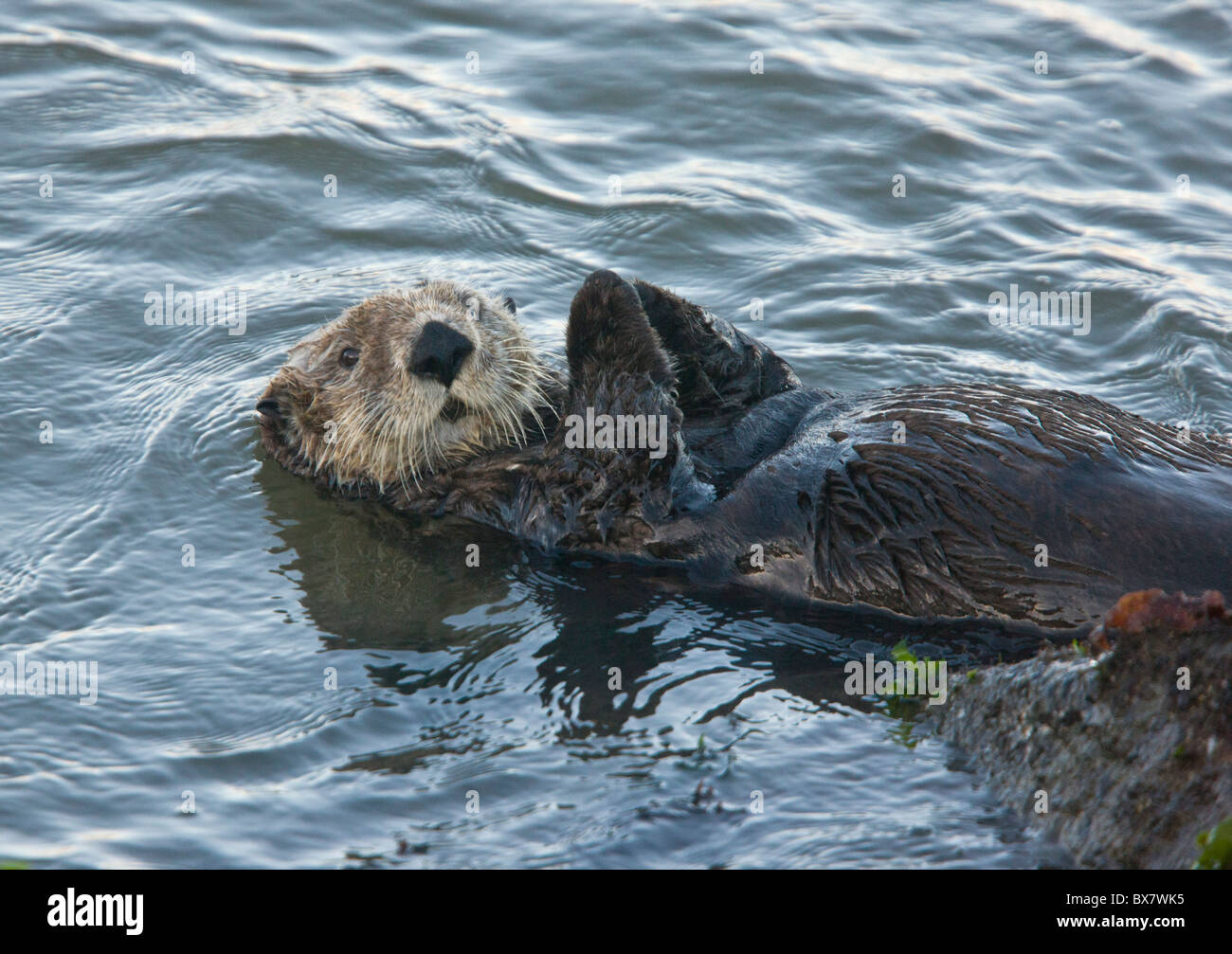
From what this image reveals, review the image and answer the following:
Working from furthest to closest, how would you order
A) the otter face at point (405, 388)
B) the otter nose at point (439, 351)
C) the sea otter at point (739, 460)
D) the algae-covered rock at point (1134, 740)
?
the otter face at point (405, 388) < the otter nose at point (439, 351) < the sea otter at point (739, 460) < the algae-covered rock at point (1134, 740)

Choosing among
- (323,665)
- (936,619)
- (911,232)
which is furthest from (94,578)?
(911,232)

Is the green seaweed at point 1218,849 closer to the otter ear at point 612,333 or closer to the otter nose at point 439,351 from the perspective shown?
the otter ear at point 612,333

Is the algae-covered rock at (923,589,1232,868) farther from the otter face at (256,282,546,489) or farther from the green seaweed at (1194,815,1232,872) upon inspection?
the otter face at (256,282,546,489)

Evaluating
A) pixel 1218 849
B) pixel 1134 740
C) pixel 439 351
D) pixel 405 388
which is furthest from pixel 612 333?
pixel 1218 849

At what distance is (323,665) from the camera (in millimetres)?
4418

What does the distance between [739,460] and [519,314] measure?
266 cm

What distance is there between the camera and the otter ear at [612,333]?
4.75 metres

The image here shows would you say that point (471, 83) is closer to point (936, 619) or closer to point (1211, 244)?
point (1211, 244)

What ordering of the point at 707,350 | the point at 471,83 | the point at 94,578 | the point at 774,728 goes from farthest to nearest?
the point at 471,83 → the point at 707,350 → the point at 94,578 → the point at 774,728

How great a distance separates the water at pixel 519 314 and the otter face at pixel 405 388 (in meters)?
0.34

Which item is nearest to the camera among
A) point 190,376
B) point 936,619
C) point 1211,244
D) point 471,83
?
point 936,619

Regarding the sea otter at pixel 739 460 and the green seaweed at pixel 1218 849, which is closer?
the green seaweed at pixel 1218 849

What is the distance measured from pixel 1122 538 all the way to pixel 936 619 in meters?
0.67

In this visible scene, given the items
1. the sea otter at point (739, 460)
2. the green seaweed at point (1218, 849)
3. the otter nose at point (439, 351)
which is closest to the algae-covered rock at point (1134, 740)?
the green seaweed at point (1218, 849)
